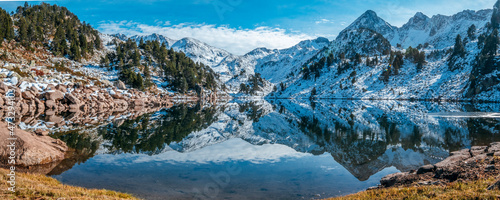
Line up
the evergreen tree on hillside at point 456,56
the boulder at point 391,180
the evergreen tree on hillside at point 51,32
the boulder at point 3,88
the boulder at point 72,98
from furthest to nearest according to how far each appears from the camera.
→ the evergreen tree on hillside at point 456,56
the evergreen tree on hillside at point 51,32
the boulder at point 72,98
the boulder at point 3,88
the boulder at point 391,180

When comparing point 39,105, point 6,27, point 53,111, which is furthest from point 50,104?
point 6,27

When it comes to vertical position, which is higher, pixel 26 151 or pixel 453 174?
pixel 453 174

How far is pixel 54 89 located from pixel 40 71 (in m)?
18.3

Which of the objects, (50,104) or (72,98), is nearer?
(50,104)

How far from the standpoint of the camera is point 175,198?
15.7 metres

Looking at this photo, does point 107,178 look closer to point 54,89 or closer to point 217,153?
point 217,153

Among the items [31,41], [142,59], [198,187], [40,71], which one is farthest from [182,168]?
[142,59]

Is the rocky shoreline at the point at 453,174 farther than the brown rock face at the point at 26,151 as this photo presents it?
No

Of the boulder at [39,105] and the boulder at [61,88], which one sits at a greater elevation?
the boulder at [61,88]

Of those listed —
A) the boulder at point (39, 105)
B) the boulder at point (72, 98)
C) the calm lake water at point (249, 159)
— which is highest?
the boulder at point (72, 98)

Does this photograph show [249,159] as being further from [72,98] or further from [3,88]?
[72,98]

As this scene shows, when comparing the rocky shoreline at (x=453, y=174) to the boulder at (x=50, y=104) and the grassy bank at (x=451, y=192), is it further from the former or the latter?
the boulder at (x=50, y=104)

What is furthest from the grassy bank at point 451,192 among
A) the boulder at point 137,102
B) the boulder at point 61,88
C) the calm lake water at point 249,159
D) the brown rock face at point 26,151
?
the boulder at point 137,102

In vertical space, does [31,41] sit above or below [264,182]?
above
